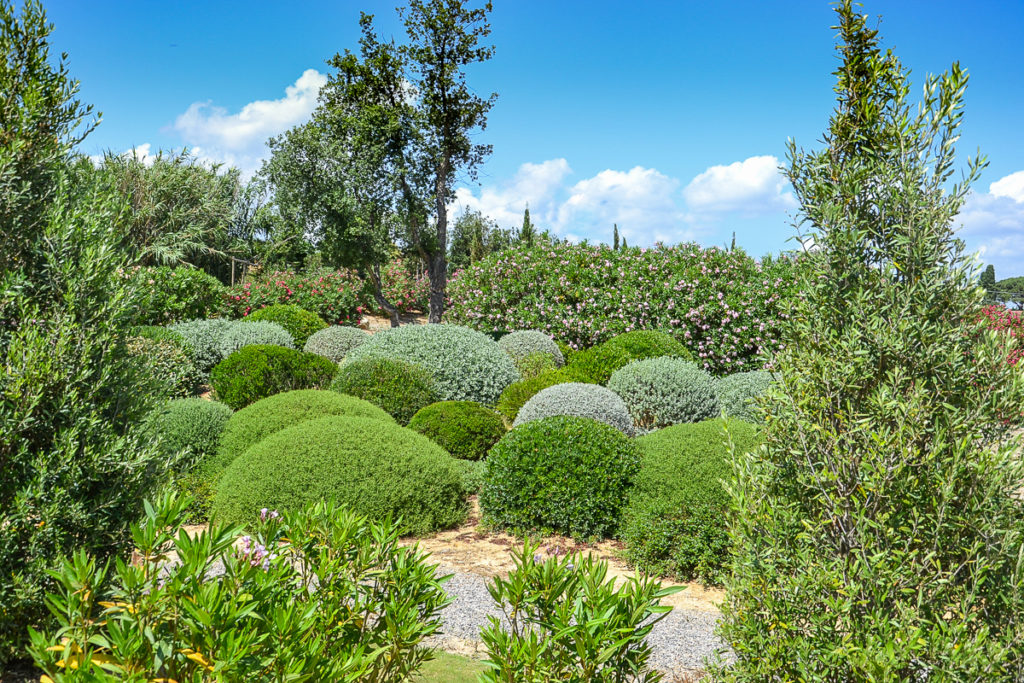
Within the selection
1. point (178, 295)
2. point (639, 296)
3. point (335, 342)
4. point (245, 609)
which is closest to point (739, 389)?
point (639, 296)

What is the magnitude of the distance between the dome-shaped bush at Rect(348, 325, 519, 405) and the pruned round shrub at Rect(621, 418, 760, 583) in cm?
471

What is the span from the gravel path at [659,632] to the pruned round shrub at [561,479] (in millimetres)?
1548

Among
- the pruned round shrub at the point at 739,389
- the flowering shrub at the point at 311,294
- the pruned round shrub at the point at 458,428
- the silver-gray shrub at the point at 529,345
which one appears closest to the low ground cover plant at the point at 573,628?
the pruned round shrub at the point at 458,428

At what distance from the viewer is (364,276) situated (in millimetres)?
24422

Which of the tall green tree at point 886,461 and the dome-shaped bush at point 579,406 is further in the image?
the dome-shaped bush at point 579,406

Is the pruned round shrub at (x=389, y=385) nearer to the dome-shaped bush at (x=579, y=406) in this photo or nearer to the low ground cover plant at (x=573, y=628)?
the dome-shaped bush at (x=579, y=406)

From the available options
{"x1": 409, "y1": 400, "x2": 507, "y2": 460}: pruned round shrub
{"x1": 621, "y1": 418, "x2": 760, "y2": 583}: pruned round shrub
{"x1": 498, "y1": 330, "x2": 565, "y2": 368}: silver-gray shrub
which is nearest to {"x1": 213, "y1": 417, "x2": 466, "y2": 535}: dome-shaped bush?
{"x1": 409, "y1": 400, "x2": 507, "y2": 460}: pruned round shrub

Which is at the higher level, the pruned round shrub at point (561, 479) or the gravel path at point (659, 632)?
the pruned round shrub at point (561, 479)

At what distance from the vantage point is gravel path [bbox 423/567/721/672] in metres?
4.20

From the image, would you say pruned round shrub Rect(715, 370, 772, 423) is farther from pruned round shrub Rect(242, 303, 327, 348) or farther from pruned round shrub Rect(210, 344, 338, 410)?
pruned round shrub Rect(242, 303, 327, 348)

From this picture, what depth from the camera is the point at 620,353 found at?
40.3ft

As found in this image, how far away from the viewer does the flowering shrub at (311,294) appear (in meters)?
23.1

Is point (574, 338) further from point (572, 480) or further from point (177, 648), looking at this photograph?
point (177, 648)

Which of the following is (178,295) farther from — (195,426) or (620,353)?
(620,353)
